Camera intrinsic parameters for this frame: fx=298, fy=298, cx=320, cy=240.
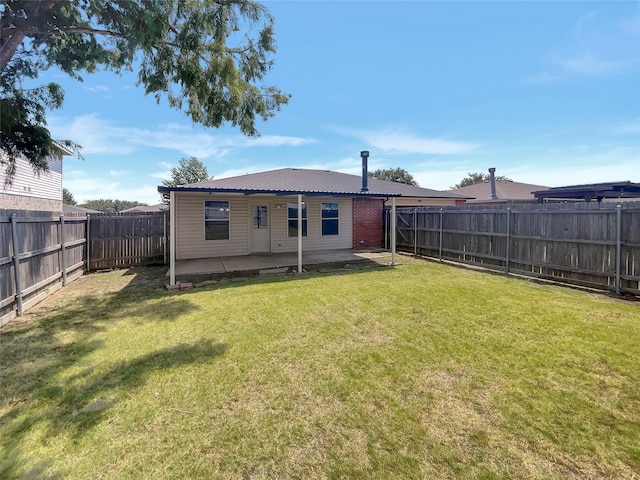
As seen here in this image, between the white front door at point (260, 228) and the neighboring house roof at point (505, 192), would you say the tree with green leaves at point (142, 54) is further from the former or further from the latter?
the neighboring house roof at point (505, 192)

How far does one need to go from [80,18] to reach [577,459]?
964 centimetres

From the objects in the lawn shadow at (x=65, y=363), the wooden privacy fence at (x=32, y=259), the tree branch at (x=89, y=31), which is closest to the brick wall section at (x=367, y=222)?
the lawn shadow at (x=65, y=363)

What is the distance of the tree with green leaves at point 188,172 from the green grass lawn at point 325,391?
26191 mm

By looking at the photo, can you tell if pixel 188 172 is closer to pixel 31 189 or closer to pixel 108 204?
pixel 31 189

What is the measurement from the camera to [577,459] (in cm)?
208

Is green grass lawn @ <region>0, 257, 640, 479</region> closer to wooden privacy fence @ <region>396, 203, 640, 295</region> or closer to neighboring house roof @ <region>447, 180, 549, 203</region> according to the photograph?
wooden privacy fence @ <region>396, 203, 640, 295</region>

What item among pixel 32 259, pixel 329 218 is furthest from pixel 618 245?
pixel 32 259

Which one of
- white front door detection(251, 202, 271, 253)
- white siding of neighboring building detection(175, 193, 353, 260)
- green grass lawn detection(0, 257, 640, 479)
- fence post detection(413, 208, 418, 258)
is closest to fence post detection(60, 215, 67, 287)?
green grass lawn detection(0, 257, 640, 479)

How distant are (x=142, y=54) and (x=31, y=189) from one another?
40.2ft

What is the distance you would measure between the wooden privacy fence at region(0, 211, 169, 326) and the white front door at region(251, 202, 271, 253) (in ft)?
10.4

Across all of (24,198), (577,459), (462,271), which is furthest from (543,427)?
(24,198)

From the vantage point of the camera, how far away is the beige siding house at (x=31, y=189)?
11.9 meters

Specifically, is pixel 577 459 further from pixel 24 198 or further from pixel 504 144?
pixel 504 144

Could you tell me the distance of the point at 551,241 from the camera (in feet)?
24.8
